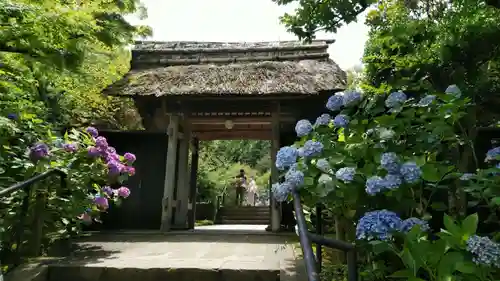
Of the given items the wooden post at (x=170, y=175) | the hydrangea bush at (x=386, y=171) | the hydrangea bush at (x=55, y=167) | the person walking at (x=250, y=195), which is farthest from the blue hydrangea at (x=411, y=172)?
the person walking at (x=250, y=195)

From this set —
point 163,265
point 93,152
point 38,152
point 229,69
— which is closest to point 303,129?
point 163,265

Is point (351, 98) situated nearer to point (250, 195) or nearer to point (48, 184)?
point (48, 184)

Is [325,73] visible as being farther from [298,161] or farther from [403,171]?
[403,171]

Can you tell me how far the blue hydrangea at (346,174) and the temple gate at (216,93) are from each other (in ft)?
15.4

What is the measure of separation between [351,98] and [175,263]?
7.23 ft

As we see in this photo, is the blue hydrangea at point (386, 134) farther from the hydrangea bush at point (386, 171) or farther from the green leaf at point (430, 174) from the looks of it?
the green leaf at point (430, 174)

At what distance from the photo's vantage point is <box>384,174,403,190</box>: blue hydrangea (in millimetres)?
1778

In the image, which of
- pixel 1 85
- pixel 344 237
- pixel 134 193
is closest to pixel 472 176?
pixel 344 237

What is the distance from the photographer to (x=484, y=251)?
131 cm

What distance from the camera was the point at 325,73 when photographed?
7.45 meters

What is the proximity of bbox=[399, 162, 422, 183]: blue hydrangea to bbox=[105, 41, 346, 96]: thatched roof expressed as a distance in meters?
4.84

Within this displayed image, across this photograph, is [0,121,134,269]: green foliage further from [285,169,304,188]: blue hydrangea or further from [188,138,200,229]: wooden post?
[188,138,200,229]: wooden post

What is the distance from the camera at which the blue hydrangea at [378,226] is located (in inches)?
61.0

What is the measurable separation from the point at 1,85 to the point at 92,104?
27.8ft
